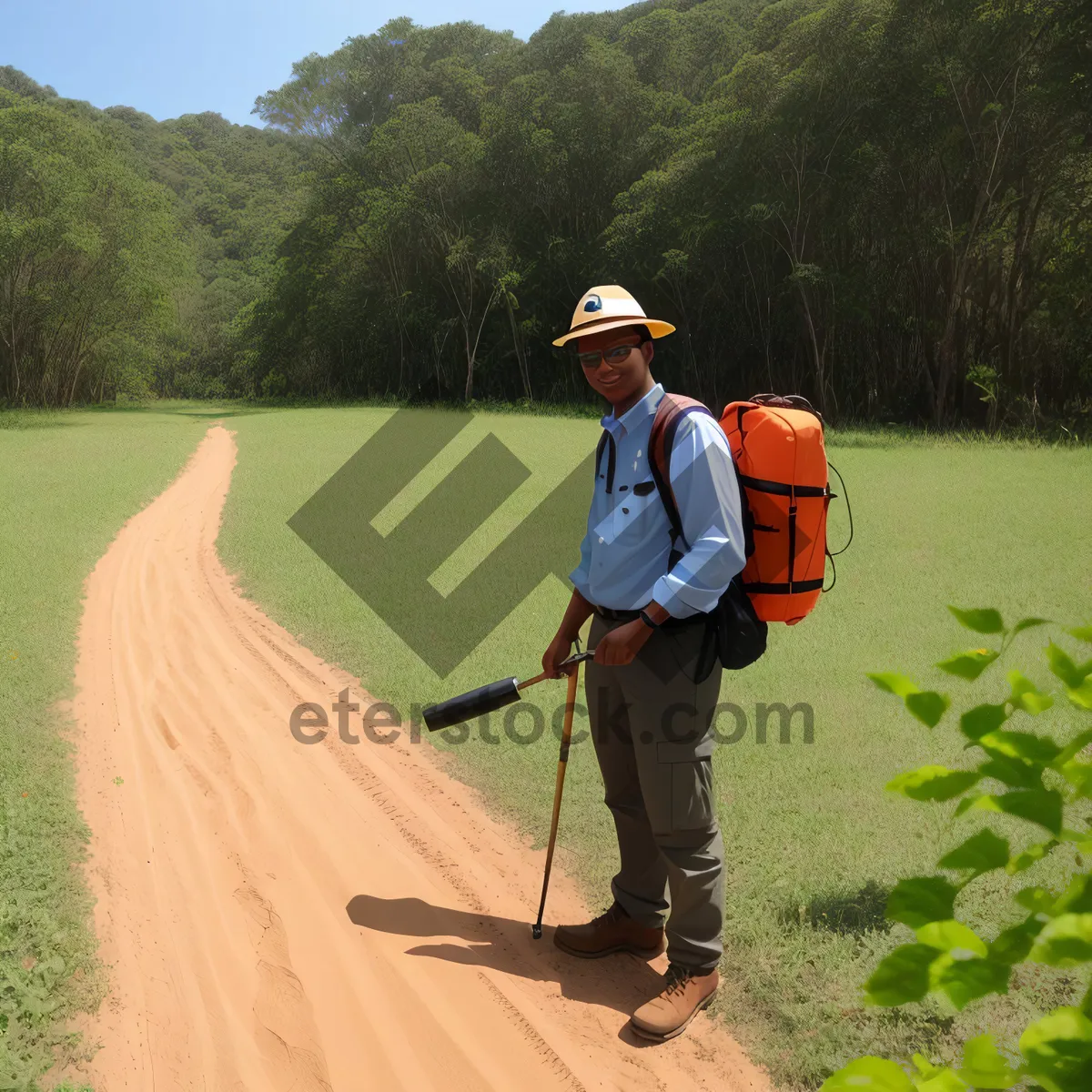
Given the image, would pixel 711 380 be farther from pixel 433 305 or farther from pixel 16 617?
pixel 16 617

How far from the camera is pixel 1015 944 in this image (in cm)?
67

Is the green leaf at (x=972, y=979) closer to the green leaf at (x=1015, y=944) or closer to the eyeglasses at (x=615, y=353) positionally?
the green leaf at (x=1015, y=944)

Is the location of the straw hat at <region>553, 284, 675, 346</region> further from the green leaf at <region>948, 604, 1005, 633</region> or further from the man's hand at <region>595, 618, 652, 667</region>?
the green leaf at <region>948, 604, 1005, 633</region>

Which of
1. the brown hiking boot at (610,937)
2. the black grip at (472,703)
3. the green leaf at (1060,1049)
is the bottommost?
the brown hiking boot at (610,937)

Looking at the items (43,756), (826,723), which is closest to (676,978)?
(826,723)

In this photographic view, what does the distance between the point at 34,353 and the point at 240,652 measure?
32.1m

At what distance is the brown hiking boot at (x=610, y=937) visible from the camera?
10.6ft

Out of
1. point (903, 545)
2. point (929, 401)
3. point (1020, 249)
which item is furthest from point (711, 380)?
point (903, 545)

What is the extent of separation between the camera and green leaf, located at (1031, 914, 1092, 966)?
0.61 meters

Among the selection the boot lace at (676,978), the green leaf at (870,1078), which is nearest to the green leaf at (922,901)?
the green leaf at (870,1078)

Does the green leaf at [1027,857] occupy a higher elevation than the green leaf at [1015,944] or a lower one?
higher

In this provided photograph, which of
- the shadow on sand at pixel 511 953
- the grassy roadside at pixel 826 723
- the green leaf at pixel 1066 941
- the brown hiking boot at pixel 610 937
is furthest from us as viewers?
the brown hiking boot at pixel 610 937

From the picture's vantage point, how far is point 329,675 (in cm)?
615

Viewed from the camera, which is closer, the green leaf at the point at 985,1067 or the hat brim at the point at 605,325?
the green leaf at the point at 985,1067
